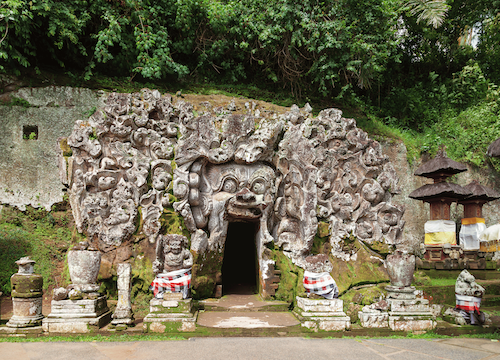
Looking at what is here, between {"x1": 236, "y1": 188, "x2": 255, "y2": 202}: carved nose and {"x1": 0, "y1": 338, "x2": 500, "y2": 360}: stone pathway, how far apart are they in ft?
10.8

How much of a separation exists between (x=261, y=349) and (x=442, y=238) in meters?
8.54

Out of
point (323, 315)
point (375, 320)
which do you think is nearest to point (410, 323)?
point (375, 320)

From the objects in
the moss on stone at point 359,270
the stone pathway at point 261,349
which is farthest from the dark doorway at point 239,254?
the stone pathway at point 261,349

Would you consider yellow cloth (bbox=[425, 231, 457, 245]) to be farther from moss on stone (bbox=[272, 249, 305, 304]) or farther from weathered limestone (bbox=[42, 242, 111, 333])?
weathered limestone (bbox=[42, 242, 111, 333])

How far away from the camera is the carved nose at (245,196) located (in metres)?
9.03

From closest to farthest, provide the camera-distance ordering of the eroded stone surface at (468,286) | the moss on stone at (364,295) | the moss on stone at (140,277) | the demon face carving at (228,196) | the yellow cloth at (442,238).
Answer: the eroded stone surface at (468,286) → the moss on stone at (364,295) → the moss on stone at (140,277) → the demon face carving at (228,196) → the yellow cloth at (442,238)

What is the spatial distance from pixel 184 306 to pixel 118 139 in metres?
4.34

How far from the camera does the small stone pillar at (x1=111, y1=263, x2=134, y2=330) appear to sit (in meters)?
7.13

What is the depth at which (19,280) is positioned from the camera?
22.9 feet

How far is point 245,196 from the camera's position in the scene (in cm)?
902

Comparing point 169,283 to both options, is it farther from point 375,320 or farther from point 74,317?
point 375,320

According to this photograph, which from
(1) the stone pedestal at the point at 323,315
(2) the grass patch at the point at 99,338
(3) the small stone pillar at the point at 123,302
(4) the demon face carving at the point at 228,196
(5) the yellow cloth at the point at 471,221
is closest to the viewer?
(2) the grass patch at the point at 99,338

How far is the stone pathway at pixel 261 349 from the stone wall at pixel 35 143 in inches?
234

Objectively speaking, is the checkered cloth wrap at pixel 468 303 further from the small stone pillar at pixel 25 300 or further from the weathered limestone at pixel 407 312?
the small stone pillar at pixel 25 300
